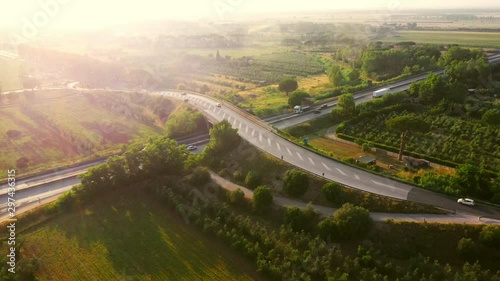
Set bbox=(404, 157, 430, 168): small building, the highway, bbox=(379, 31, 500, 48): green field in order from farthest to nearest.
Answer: bbox=(379, 31, 500, 48): green field → bbox=(404, 157, 430, 168): small building → the highway

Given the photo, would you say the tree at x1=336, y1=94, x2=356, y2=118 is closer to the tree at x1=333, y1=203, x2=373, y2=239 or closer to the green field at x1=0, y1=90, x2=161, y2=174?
the tree at x1=333, y1=203, x2=373, y2=239

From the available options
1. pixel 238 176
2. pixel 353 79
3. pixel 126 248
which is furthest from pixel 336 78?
pixel 126 248

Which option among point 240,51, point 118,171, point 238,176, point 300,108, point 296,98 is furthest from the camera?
point 240,51

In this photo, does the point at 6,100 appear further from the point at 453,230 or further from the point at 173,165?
the point at 453,230

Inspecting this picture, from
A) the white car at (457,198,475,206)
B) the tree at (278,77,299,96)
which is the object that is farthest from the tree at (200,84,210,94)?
the white car at (457,198,475,206)

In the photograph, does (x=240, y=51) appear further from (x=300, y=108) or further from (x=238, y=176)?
(x=238, y=176)

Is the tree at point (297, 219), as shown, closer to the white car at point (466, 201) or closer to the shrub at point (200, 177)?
the shrub at point (200, 177)
